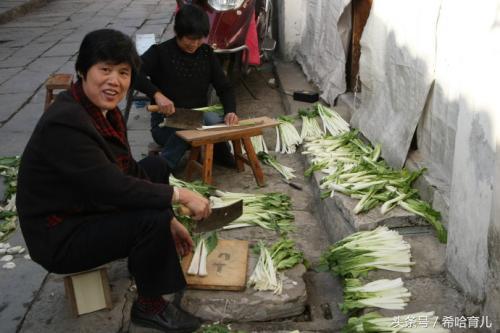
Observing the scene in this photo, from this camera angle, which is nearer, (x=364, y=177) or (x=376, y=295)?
(x=376, y=295)

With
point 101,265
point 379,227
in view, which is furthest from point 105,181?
point 379,227

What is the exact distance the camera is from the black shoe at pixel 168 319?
3.58m

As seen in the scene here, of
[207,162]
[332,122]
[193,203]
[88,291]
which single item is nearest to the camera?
[193,203]

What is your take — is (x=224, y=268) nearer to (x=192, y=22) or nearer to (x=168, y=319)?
(x=168, y=319)

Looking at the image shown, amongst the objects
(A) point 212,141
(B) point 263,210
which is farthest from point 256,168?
(B) point 263,210

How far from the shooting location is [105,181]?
3.16m

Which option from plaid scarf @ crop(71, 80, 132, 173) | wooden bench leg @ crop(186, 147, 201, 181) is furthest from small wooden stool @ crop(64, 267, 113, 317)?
wooden bench leg @ crop(186, 147, 201, 181)

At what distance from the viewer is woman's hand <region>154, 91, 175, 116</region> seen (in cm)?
530

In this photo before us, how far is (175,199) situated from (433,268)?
1771mm

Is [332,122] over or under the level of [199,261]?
under

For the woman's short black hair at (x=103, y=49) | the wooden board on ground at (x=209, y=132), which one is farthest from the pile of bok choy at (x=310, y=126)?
the woman's short black hair at (x=103, y=49)

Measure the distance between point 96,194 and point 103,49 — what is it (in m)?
0.78

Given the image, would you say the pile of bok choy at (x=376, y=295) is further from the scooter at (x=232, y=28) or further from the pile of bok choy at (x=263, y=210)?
the scooter at (x=232, y=28)

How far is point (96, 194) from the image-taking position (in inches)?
126
